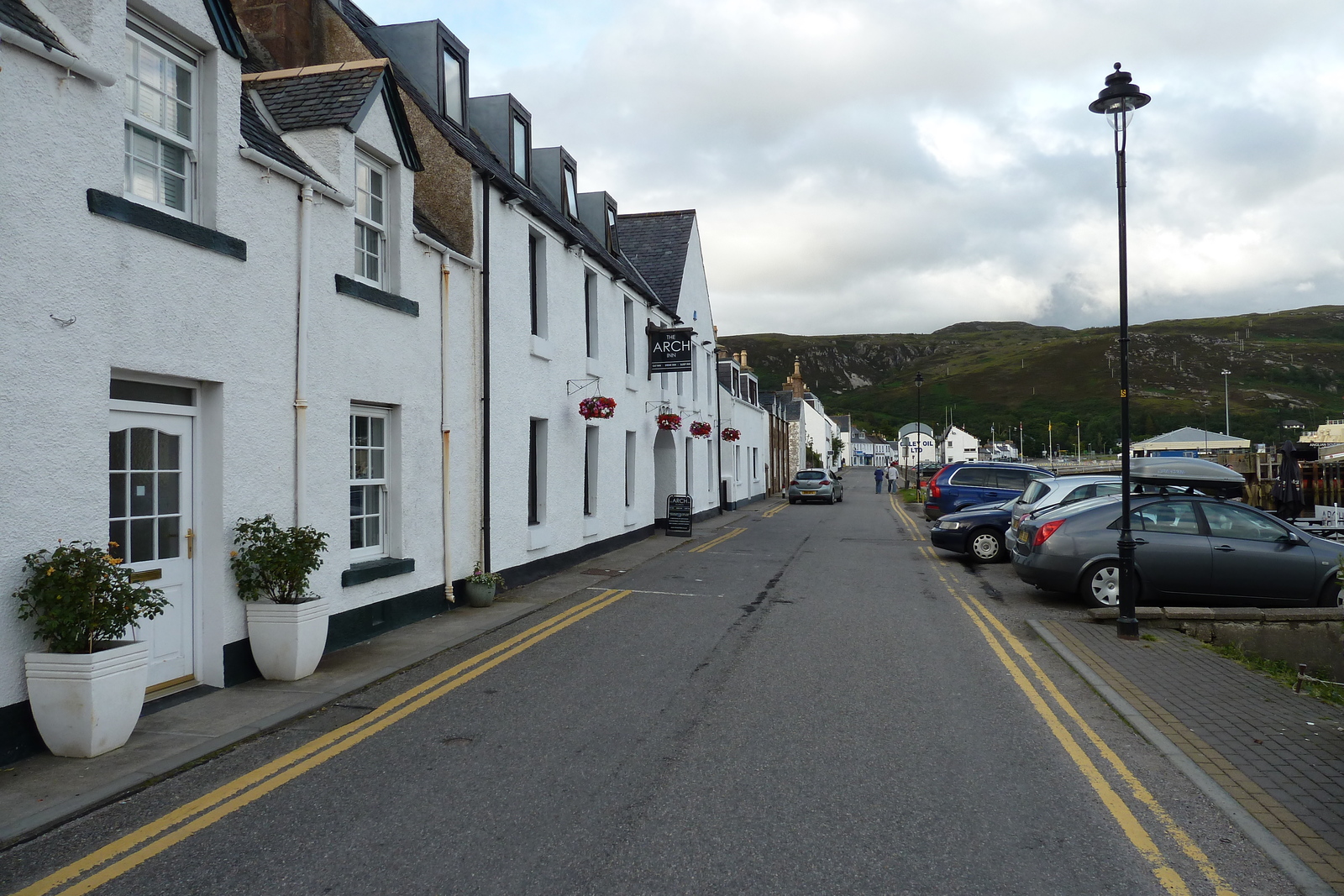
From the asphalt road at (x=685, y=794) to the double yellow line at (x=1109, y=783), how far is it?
2cm

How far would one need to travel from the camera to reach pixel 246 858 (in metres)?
4.07

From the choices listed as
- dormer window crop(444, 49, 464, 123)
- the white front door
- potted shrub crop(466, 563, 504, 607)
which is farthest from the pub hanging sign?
the white front door

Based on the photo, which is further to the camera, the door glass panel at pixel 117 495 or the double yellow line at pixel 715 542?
the double yellow line at pixel 715 542

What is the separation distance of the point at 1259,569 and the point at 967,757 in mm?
7459

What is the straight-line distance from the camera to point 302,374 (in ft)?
26.4

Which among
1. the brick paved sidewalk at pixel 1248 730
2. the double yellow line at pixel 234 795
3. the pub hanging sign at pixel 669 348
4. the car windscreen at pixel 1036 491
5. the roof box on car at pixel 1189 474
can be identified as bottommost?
the brick paved sidewalk at pixel 1248 730

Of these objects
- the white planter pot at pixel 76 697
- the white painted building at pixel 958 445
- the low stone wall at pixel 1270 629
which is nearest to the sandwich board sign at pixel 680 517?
the low stone wall at pixel 1270 629

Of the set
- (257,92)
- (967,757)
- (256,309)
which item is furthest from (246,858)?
(257,92)

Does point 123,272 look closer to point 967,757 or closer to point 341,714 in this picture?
point 341,714

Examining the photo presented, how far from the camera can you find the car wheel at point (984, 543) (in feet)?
55.8

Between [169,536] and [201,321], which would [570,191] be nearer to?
[201,321]

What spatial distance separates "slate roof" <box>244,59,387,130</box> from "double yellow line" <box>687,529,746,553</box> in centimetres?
1185

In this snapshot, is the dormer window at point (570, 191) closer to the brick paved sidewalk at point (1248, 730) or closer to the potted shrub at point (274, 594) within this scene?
the potted shrub at point (274, 594)

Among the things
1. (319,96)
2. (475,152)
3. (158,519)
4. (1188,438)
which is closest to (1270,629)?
(158,519)
